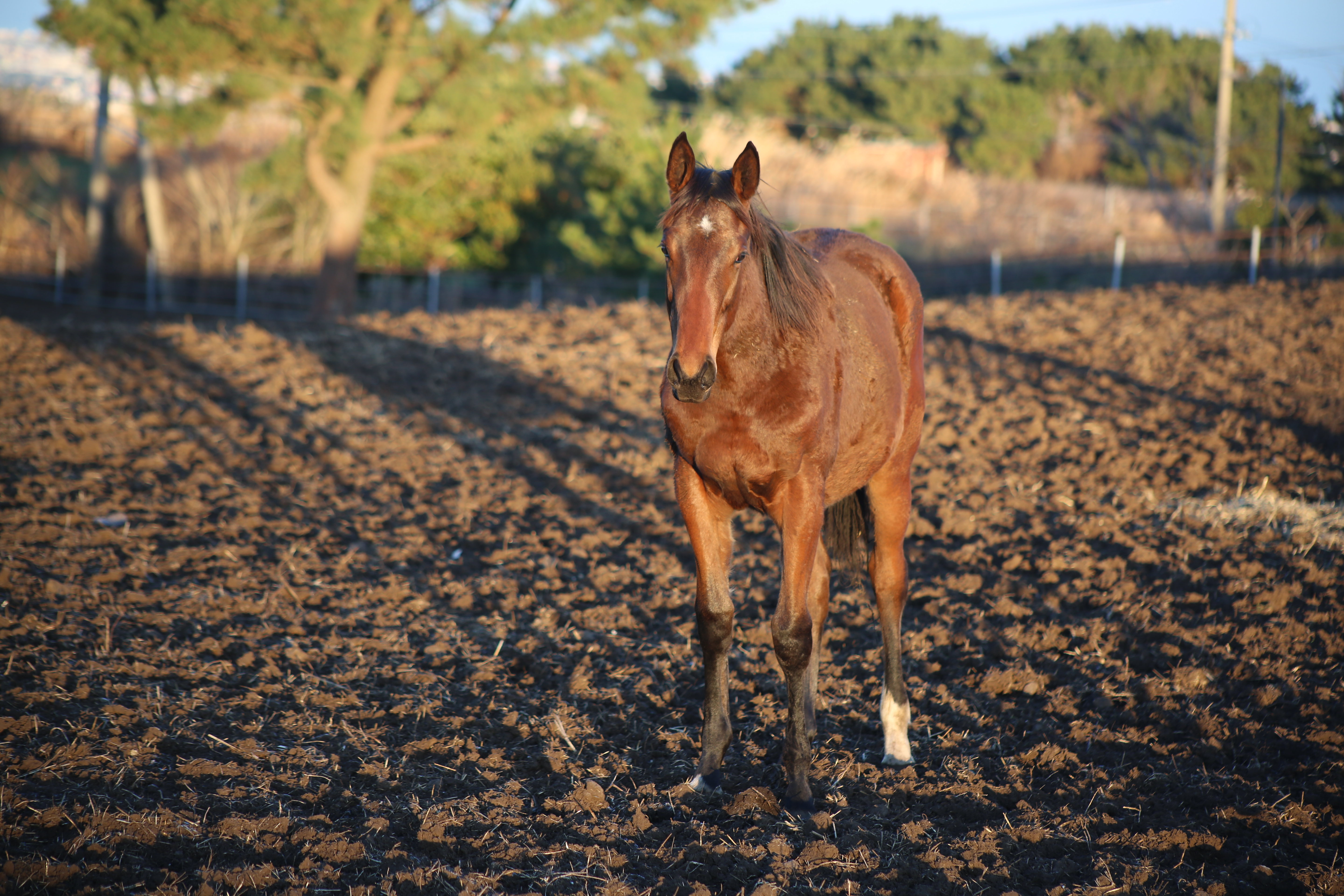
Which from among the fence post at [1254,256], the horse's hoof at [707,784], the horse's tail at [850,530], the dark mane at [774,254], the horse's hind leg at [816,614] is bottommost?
the horse's hoof at [707,784]

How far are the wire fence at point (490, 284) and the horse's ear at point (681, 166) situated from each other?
40.5 feet

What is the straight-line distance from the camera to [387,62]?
14.6 metres

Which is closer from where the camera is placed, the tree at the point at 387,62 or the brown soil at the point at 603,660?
the brown soil at the point at 603,660

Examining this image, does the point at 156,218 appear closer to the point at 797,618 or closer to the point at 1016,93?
the point at 797,618

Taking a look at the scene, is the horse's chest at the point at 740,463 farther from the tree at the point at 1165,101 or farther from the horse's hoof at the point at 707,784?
the tree at the point at 1165,101

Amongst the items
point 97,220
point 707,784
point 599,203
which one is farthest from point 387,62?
point 707,784

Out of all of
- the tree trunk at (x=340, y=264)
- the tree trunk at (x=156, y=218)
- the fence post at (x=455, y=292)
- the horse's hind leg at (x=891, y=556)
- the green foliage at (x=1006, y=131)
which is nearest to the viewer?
the horse's hind leg at (x=891, y=556)

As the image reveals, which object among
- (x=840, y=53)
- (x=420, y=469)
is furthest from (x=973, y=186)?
(x=420, y=469)

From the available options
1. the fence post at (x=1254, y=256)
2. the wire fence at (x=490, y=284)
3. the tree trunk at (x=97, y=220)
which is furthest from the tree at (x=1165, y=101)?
the tree trunk at (x=97, y=220)

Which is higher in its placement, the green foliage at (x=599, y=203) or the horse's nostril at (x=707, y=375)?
the green foliage at (x=599, y=203)

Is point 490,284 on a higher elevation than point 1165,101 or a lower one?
lower

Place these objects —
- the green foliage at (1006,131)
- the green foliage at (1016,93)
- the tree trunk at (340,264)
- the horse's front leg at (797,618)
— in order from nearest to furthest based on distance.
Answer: the horse's front leg at (797,618), the tree trunk at (340,264), the green foliage at (1016,93), the green foliage at (1006,131)

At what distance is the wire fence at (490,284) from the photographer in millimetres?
16375

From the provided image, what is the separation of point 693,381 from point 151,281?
64.8 ft
